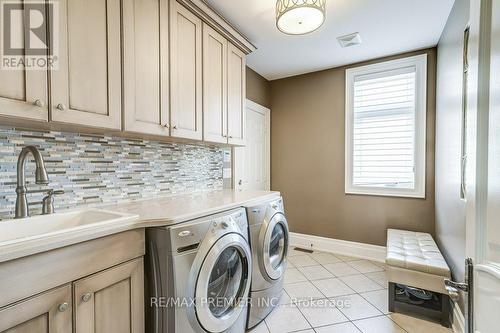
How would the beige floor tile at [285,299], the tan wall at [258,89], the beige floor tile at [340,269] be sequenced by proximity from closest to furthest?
the beige floor tile at [285,299]
the beige floor tile at [340,269]
the tan wall at [258,89]

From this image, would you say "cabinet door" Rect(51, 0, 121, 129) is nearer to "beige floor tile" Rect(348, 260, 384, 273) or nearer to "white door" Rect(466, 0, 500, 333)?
"white door" Rect(466, 0, 500, 333)

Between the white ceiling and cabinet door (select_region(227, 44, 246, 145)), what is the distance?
25cm

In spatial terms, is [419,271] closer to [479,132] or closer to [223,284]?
[223,284]

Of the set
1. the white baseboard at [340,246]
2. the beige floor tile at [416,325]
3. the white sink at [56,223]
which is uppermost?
the white sink at [56,223]

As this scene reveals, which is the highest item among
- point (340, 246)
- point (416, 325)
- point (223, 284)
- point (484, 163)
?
point (484, 163)

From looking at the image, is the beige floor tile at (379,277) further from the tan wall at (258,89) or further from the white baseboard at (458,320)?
the tan wall at (258,89)

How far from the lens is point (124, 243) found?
1061 mm

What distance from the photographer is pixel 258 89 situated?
11.0 feet

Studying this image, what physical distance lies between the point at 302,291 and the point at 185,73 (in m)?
2.17

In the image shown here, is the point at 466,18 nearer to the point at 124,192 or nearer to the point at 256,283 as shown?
the point at 256,283

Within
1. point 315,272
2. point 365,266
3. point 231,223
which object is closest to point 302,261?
point 315,272

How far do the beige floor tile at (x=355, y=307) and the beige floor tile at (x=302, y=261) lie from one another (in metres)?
0.70

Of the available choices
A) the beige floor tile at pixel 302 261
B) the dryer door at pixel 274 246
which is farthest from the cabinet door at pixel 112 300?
the beige floor tile at pixel 302 261

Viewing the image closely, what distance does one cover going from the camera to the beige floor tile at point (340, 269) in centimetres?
257
